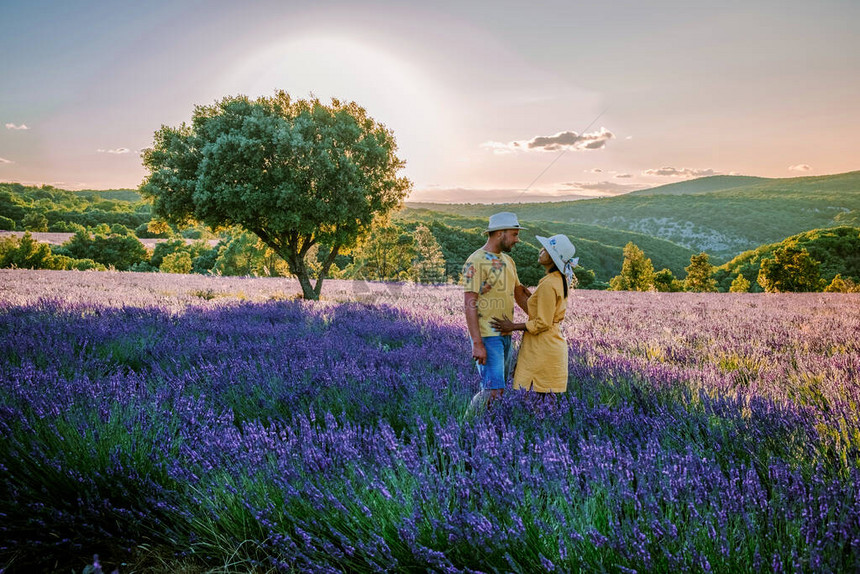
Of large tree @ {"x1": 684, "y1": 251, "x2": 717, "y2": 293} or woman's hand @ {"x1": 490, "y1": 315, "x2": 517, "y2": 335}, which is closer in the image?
woman's hand @ {"x1": 490, "y1": 315, "x2": 517, "y2": 335}

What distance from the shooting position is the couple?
295 centimetres

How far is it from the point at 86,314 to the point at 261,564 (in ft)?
22.0

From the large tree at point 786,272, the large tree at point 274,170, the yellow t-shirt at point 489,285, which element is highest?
the large tree at point 274,170

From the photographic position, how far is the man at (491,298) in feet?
9.89

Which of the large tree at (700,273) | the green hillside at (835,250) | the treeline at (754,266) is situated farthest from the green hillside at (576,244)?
the green hillside at (835,250)

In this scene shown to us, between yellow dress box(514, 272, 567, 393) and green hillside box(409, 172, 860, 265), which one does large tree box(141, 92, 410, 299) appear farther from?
green hillside box(409, 172, 860, 265)

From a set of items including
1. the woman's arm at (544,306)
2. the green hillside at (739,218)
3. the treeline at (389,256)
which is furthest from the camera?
the green hillside at (739,218)

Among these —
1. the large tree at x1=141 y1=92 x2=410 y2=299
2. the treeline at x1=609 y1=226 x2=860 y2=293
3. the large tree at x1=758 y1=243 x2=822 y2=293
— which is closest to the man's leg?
the large tree at x1=141 y1=92 x2=410 y2=299

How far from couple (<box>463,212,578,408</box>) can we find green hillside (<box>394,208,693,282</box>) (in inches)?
2123

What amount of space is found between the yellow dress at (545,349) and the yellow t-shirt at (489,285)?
198mm

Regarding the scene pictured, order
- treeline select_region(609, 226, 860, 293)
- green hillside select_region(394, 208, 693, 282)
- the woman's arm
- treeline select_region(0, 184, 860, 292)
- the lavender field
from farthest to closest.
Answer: green hillside select_region(394, 208, 693, 282) → treeline select_region(609, 226, 860, 293) → treeline select_region(0, 184, 860, 292) → the woman's arm → the lavender field

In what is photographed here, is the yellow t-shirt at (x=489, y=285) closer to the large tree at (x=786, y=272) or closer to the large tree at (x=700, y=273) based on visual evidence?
the large tree at (x=786, y=272)

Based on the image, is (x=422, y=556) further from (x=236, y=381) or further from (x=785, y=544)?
(x=236, y=381)

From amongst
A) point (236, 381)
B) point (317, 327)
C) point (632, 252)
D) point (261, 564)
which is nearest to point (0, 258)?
point (317, 327)
